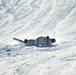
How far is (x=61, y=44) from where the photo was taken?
715 inches

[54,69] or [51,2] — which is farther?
[51,2]

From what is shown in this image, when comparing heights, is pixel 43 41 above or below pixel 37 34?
below

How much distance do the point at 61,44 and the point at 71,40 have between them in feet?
3.05

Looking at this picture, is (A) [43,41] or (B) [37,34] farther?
(B) [37,34]

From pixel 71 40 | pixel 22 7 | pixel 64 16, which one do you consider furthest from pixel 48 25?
pixel 22 7

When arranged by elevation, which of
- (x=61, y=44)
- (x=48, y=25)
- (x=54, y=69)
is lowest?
(x=54, y=69)

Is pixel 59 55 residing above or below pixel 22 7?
below

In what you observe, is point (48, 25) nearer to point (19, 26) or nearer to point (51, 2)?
point (19, 26)

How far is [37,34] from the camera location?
22078mm

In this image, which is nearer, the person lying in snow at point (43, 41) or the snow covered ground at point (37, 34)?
the snow covered ground at point (37, 34)

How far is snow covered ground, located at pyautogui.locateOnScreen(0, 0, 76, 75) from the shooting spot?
14.2 meters

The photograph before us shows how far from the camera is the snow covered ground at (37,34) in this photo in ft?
46.5

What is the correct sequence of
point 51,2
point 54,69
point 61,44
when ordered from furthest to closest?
point 51,2, point 61,44, point 54,69

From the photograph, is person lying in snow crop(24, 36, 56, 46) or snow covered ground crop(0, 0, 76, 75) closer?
snow covered ground crop(0, 0, 76, 75)
